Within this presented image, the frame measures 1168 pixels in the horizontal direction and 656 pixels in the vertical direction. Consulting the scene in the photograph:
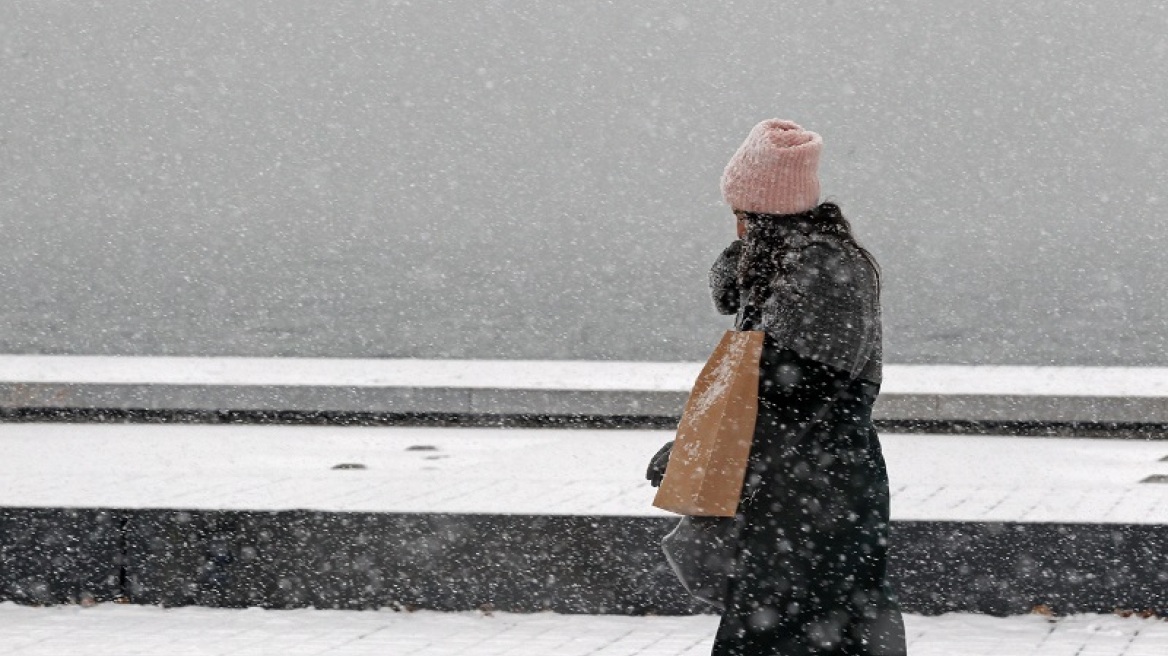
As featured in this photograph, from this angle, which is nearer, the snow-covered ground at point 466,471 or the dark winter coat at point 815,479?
the dark winter coat at point 815,479

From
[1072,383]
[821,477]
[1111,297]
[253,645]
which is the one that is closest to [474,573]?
[253,645]

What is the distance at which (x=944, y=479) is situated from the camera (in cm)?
735

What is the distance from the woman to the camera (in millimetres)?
3115

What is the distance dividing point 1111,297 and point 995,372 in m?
4.75

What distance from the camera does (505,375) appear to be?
11.0 m

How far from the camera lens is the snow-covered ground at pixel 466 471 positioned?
5.84 meters

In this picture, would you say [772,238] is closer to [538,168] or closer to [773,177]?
[773,177]

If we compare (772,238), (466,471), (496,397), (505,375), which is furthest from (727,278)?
(505,375)

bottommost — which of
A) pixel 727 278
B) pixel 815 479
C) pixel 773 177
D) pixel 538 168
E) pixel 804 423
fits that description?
pixel 538 168

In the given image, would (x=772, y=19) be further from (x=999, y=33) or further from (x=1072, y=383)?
(x=1072, y=383)

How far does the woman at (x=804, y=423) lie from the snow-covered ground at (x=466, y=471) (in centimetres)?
208

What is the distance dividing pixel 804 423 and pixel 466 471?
4219mm

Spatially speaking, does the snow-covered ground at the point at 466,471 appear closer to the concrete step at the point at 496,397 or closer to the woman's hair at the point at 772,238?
the concrete step at the point at 496,397

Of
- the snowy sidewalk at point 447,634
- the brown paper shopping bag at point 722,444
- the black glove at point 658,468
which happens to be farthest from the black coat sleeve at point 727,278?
the snowy sidewalk at point 447,634
